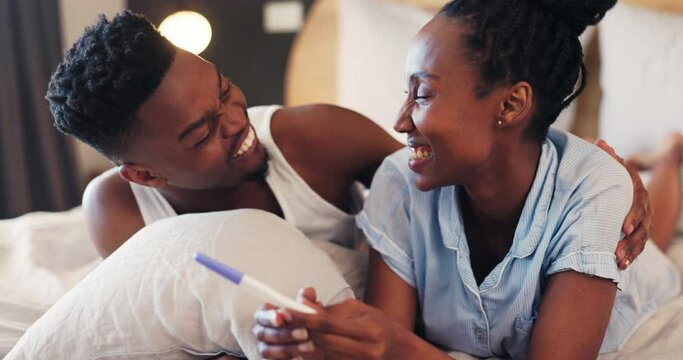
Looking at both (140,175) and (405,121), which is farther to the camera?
(140,175)

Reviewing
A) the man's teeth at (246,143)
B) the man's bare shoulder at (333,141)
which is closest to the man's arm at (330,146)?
the man's bare shoulder at (333,141)

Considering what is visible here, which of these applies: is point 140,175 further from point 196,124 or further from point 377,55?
point 377,55

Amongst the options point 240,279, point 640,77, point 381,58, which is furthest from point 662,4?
point 240,279

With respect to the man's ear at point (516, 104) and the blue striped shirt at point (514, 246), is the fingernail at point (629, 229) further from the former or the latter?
the man's ear at point (516, 104)

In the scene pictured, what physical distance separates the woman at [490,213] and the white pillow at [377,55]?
0.77 meters

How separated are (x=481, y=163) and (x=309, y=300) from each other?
1.10ft

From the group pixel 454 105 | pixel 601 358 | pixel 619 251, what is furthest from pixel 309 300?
pixel 601 358

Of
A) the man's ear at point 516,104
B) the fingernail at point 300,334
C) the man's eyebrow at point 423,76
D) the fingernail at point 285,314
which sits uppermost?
the man's eyebrow at point 423,76

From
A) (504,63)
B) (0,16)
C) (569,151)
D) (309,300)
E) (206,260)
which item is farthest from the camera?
(0,16)

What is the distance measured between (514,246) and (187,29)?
131 centimetres

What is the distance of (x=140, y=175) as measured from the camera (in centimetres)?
126

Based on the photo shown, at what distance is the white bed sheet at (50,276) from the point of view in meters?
1.18

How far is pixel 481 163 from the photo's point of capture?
3.32 feet

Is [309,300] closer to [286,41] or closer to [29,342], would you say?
[29,342]
